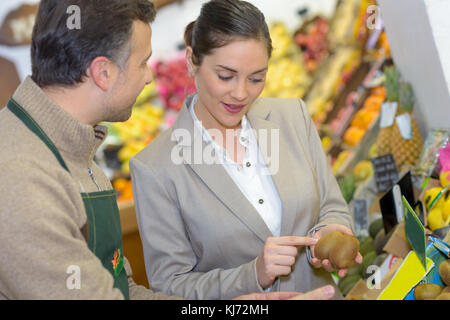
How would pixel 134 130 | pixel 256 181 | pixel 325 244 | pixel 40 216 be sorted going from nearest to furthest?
pixel 40 216 → pixel 325 244 → pixel 256 181 → pixel 134 130

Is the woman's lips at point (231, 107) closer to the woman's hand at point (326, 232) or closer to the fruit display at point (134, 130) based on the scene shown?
the woman's hand at point (326, 232)

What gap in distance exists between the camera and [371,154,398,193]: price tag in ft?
9.91

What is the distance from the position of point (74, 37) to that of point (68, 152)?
32cm

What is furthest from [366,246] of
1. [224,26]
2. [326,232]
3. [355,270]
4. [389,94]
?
[224,26]

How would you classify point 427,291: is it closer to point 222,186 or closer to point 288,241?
point 288,241

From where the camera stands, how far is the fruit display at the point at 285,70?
4.73m

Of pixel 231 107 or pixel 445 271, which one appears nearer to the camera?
pixel 445 271

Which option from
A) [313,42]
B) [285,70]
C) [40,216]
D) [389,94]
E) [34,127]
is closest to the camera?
[40,216]

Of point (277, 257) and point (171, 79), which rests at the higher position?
point (171, 79)

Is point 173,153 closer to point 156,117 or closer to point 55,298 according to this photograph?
point 55,298

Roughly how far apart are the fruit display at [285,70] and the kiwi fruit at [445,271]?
10.1ft

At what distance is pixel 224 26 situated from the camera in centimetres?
184

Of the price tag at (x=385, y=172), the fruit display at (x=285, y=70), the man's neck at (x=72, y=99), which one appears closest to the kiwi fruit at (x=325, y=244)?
the man's neck at (x=72, y=99)

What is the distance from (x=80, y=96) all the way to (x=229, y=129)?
79cm
